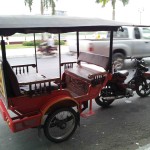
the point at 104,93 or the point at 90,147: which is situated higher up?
the point at 104,93

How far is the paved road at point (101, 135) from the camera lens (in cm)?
378

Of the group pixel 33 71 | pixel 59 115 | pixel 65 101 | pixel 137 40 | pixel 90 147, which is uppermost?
pixel 137 40

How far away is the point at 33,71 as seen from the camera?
4.92 meters

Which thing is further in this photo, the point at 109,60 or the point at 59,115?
the point at 109,60

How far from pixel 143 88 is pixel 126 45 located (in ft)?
14.2

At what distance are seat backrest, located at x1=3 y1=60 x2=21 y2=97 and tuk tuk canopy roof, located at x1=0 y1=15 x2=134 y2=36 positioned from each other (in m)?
0.53

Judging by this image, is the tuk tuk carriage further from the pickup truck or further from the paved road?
the pickup truck

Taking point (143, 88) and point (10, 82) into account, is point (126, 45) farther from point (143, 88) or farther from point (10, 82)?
point (10, 82)

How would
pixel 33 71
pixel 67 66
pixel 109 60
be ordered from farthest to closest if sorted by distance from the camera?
pixel 67 66 < pixel 33 71 < pixel 109 60

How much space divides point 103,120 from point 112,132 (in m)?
0.52

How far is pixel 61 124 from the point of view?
3.91 m

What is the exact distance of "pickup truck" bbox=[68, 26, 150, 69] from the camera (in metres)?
9.22

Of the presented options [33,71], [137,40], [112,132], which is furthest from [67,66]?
[137,40]

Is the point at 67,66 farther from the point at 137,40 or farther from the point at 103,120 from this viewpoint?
the point at 137,40
